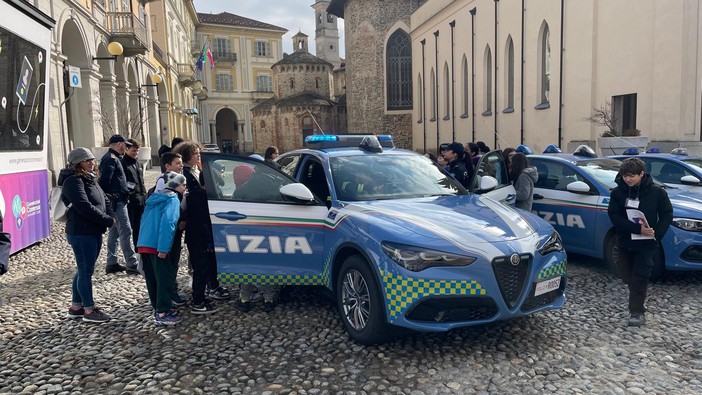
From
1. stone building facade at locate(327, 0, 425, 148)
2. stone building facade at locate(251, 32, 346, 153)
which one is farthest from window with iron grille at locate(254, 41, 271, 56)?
stone building facade at locate(327, 0, 425, 148)

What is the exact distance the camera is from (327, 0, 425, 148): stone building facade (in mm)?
42281

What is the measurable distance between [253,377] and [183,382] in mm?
505

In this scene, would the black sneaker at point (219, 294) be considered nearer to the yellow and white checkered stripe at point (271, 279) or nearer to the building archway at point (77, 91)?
the yellow and white checkered stripe at point (271, 279)

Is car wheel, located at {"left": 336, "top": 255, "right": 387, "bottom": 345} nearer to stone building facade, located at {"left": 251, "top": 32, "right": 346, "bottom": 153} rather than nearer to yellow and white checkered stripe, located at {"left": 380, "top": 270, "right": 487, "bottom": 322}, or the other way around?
yellow and white checkered stripe, located at {"left": 380, "top": 270, "right": 487, "bottom": 322}

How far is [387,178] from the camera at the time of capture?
5.32 metres

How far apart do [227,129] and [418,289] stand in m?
67.0

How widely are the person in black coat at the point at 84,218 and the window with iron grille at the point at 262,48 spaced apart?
210 ft

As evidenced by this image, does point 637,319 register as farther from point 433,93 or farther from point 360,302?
point 433,93

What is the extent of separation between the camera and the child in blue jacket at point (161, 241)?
4801mm

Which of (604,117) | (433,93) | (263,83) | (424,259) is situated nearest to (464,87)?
(433,93)

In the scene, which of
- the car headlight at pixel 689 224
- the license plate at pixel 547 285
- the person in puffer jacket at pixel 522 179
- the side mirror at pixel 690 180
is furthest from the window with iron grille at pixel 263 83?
the license plate at pixel 547 285

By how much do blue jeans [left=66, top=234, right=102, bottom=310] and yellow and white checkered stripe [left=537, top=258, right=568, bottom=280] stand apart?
4.08 m

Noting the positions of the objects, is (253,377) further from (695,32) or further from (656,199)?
(695,32)

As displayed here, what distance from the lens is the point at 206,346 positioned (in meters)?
4.47
